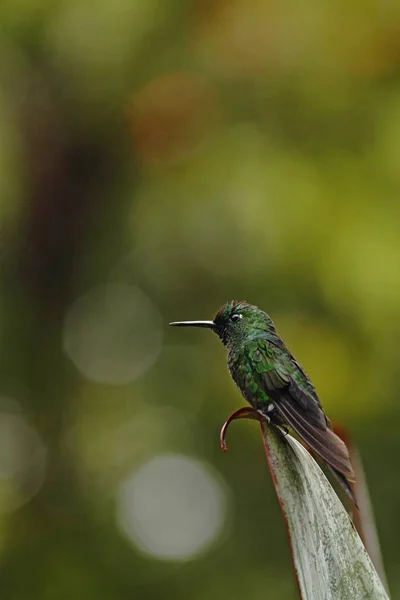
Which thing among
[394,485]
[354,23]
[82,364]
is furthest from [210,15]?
[394,485]

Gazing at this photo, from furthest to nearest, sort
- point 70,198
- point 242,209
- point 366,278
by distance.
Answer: point 70,198
point 242,209
point 366,278

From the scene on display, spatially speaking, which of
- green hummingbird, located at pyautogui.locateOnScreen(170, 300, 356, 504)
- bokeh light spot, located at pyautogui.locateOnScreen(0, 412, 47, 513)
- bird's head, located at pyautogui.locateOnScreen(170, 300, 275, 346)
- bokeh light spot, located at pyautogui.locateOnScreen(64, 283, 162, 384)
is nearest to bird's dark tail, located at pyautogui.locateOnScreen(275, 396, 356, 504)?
green hummingbird, located at pyautogui.locateOnScreen(170, 300, 356, 504)

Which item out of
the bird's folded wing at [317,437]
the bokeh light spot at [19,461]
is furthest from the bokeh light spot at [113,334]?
the bird's folded wing at [317,437]

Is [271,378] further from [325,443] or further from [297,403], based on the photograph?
[325,443]

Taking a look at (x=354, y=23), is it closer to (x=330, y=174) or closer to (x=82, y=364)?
(x=330, y=174)

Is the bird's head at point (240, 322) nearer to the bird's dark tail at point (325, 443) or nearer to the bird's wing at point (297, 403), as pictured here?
the bird's wing at point (297, 403)

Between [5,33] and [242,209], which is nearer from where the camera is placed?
[242,209]
